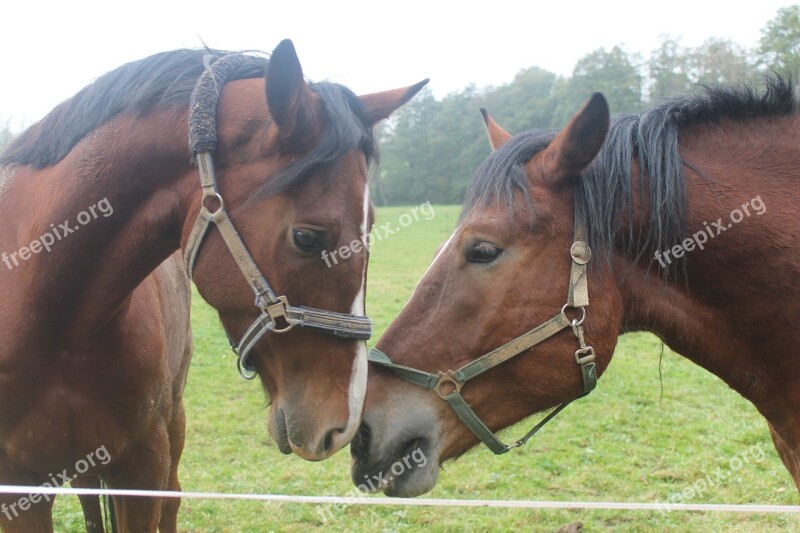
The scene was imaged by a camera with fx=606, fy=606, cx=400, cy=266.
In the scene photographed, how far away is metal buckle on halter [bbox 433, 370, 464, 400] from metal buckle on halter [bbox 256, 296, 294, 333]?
590 millimetres

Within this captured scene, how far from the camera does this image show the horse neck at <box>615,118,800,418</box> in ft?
7.23

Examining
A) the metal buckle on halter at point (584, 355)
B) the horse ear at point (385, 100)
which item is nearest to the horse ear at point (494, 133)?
the horse ear at point (385, 100)

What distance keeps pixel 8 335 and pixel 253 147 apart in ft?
4.36

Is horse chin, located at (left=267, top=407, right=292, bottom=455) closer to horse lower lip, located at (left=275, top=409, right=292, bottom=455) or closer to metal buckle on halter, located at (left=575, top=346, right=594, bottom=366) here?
horse lower lip, located at (left=275, top=409, right=292, bottom=455)

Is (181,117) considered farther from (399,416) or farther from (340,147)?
(399,416)

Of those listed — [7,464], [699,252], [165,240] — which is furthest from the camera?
[7,464]

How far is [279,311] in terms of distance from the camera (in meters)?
2.20

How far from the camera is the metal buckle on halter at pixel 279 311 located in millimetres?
2201

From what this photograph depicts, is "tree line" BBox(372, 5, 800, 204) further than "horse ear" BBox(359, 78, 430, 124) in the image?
Yes

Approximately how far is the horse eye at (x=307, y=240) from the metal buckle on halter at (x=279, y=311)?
7.9 inches

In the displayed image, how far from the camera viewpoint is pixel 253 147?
A: 7.56 ft

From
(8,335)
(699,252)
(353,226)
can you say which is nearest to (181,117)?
(353,226)

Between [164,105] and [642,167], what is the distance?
1878mm

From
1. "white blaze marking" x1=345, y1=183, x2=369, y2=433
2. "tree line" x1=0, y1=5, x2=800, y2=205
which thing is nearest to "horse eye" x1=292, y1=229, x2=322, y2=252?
"white blaze marking" x1=345, y1=183, x2=369, y2=433
